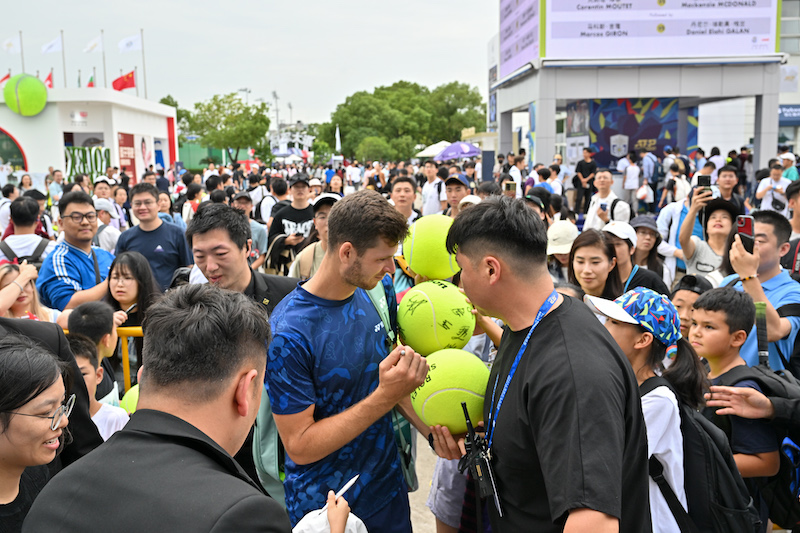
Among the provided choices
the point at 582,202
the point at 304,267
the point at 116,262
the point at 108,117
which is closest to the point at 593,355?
the point at 304,267

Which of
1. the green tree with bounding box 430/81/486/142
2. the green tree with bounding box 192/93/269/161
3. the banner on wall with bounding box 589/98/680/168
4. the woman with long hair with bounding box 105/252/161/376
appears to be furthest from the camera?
the green tree with bounding box 430/81/486/142

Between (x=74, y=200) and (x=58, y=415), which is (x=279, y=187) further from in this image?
(x=58, y=415)

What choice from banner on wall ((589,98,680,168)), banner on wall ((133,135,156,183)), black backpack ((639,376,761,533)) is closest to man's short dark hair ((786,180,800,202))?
black backpack ((639,376,761,533))

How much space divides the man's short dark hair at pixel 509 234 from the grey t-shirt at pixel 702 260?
15.9ft

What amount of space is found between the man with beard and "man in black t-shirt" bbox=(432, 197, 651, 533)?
19.1 inches

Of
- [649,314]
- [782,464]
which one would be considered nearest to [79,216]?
[649,314]

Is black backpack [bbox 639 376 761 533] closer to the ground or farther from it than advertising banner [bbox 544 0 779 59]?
closer to the ground

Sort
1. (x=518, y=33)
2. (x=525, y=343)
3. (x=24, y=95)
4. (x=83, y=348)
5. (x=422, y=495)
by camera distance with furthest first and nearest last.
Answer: (x=24, y=95) → (x=518, y=33) → (x=422, y=495) → (x=83, y=348) → (x=525, y=343)

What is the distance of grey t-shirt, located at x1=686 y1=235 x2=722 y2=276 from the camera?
6.21 m

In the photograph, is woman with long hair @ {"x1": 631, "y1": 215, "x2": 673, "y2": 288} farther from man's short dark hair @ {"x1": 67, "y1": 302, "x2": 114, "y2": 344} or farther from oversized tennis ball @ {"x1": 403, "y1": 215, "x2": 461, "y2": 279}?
man's short dark hair @ {"x1": 67, "y1": 302, "x2": 114, "y2": 344}

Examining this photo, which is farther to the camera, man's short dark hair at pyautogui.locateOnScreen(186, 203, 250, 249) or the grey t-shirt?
the grey t-shirt

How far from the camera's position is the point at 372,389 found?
2.69m

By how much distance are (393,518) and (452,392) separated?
702 millimetres

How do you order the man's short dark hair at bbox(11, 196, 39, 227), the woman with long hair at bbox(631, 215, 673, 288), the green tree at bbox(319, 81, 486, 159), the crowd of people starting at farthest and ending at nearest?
the green tree at bbox(319, 81, 486, 159) → the man's short dark hair at bbox(11, 196, 39, 227) → the woman with long hair at bbox(631, 215, 673, 288) → the crowd of people
